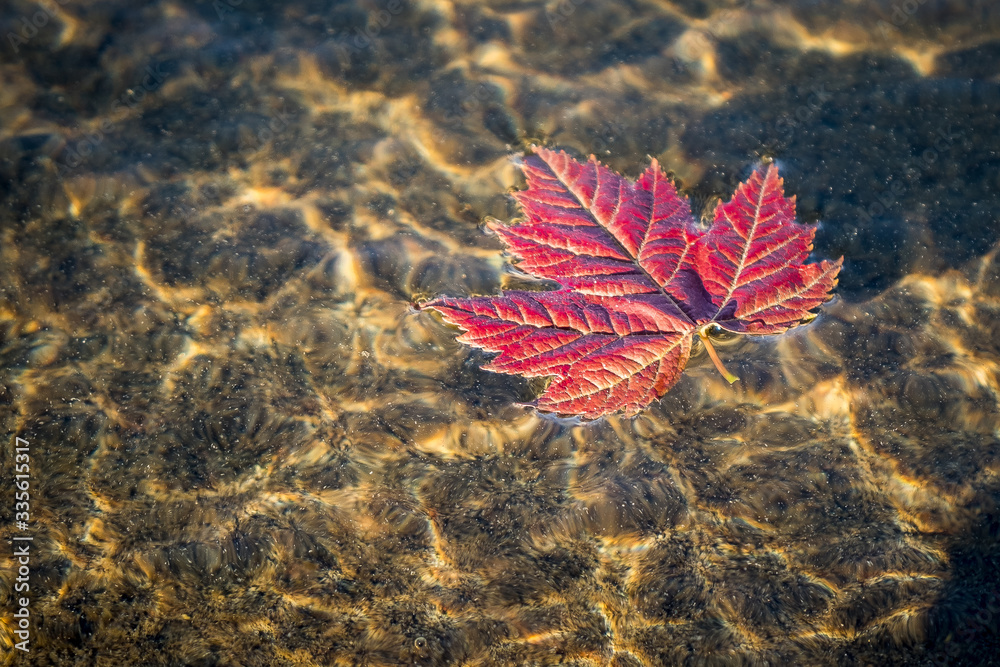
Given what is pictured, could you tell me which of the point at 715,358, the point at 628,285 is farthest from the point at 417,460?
the point at 715,358

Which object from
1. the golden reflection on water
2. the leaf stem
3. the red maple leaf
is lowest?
the golden reflection on water

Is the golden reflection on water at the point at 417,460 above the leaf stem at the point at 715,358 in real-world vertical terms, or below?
below

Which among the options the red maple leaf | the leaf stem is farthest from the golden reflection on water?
the red maple leaf

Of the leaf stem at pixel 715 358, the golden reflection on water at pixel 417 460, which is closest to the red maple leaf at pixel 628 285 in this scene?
the leaf stem at pixel 715 358

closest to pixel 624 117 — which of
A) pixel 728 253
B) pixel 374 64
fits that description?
pixel 728 253

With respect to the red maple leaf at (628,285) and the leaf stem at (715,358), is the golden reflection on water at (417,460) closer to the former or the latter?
the leaf stem at (715,358)

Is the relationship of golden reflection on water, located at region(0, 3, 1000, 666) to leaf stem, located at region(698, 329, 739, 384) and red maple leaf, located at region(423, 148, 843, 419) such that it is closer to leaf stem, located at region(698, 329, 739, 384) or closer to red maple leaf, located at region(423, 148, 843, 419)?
leaf stem, located at region(698, 329, 739, 384)
